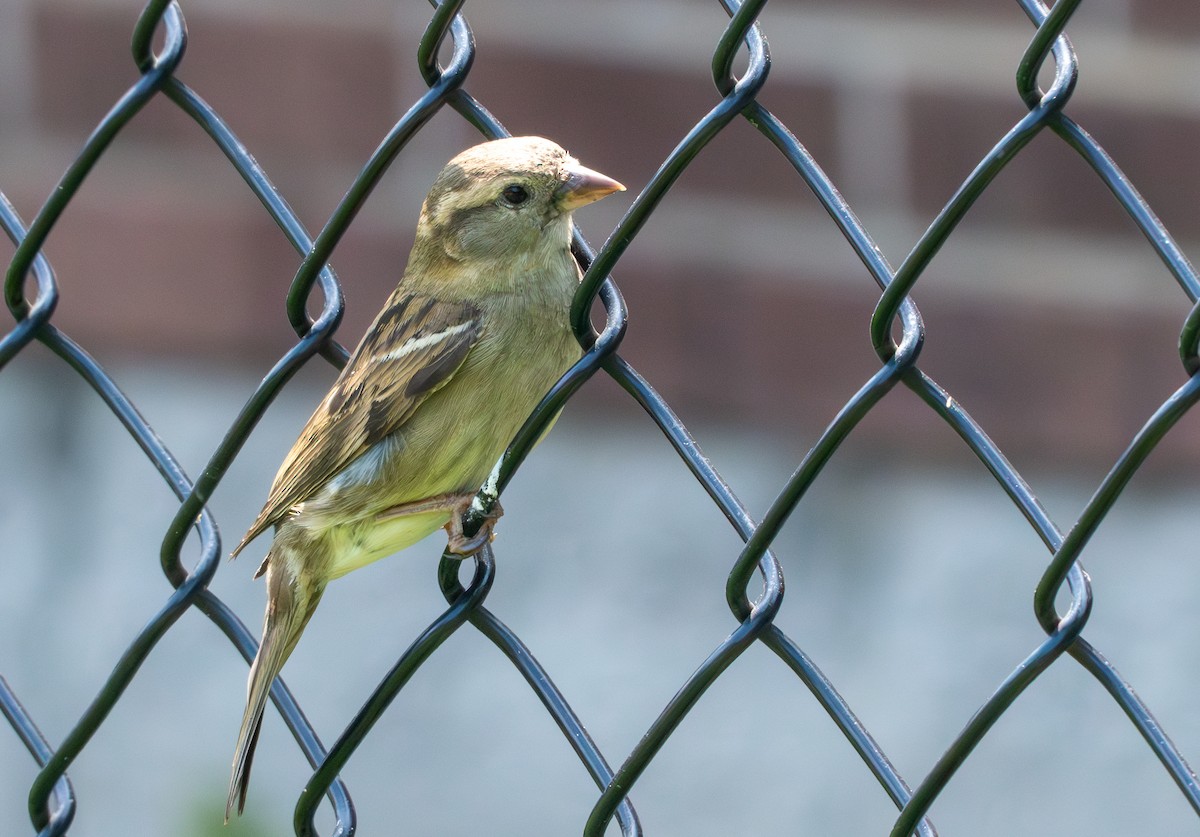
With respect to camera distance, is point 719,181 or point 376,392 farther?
point 719,181

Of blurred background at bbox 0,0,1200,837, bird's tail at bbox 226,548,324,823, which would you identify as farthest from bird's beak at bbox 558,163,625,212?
blurred background at bbox 0,0,1200,837

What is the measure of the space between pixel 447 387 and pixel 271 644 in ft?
1.19

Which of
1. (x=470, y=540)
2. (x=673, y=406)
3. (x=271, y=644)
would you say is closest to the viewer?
(x=470, y=540)

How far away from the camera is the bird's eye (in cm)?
178

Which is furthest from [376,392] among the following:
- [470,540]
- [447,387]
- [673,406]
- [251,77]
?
[251,77]

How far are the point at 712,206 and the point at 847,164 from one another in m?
0.28

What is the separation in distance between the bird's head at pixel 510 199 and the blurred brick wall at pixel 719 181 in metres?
1.01

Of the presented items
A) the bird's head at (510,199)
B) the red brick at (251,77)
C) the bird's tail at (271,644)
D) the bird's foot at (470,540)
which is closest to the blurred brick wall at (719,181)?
the red brick at (251,77)

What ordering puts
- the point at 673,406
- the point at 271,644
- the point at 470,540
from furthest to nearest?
the point at 673,406 → the point at 271,644 → the point at 470,540

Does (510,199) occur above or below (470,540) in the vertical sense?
above

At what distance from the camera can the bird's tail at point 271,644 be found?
1.62 m

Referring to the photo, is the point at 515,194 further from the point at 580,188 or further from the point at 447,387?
the point at 447,387

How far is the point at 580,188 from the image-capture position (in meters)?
1.73

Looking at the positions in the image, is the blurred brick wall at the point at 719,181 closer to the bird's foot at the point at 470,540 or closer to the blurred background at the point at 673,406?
the blurred background at the point at 673,406
